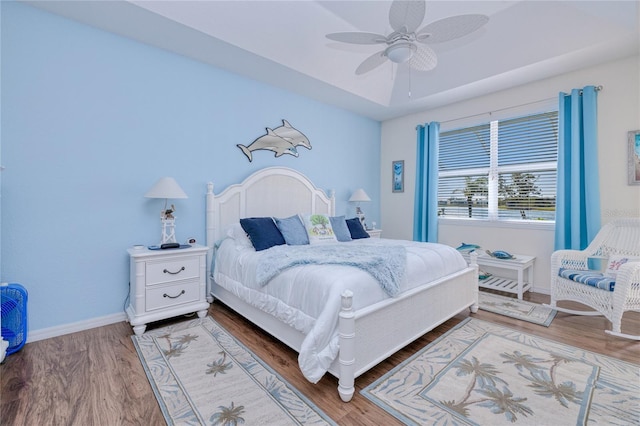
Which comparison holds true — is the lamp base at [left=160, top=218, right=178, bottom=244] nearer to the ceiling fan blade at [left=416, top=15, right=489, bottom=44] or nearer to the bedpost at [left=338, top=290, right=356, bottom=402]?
the bedpost at [left=338, top=290, right=356, bottom=402]

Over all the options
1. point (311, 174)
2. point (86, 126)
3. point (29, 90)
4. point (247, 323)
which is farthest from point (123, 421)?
point (311, 174)

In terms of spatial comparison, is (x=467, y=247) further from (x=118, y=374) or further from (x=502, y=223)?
(x=118, y=374)

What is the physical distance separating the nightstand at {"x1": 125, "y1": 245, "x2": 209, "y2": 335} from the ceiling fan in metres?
2.29

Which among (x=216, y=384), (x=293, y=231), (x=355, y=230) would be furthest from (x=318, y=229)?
(x=216, y=384)

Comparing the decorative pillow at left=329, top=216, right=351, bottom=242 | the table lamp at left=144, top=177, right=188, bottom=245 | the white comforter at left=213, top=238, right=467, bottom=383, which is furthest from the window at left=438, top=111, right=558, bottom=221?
the table lamp at left=144, top=177, right=188, bottom=245

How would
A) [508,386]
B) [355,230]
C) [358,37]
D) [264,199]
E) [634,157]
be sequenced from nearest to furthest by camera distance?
[508,386]
[358,37]
[634,157]
[264,199]
[355,230]

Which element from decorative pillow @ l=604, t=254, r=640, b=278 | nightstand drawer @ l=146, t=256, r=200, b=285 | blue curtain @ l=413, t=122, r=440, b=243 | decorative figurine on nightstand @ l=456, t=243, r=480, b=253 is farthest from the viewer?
blue curtain @ l=413, t=122, r=440, b=243

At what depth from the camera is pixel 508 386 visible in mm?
1796

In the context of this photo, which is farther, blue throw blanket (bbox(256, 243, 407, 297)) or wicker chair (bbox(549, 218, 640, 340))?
wicker chair (bbox(549, 218, 640, 340))

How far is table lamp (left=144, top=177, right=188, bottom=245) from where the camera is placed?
104 inches

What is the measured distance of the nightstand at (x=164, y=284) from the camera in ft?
8.17

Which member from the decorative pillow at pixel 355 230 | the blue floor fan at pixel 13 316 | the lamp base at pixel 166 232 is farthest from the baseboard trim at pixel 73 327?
the decorative pillow at pixel 355 230

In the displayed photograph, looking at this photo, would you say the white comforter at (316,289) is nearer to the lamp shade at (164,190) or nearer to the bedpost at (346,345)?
the bedpost at (346,345)

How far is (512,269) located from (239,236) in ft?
11.0
